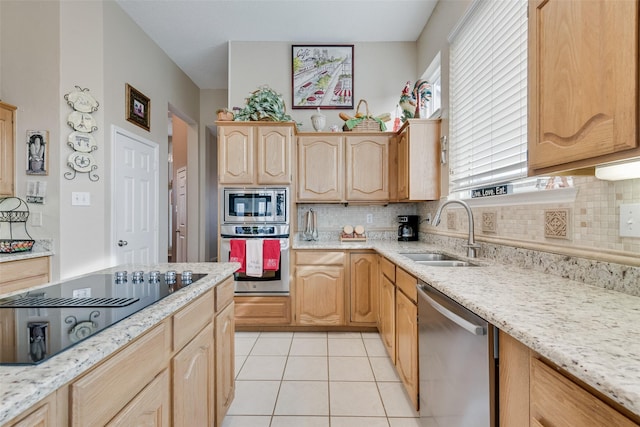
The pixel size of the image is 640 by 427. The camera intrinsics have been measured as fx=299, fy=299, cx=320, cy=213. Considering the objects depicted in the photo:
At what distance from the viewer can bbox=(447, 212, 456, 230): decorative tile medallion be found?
2453mm

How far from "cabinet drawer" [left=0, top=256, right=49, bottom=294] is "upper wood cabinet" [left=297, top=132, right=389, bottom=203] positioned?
2.30 meters

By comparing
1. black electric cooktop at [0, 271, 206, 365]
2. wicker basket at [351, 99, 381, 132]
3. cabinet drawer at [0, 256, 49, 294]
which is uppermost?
wicker basket at [351, 99, 381, 132]

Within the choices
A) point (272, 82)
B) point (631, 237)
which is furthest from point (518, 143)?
point (272, 82)

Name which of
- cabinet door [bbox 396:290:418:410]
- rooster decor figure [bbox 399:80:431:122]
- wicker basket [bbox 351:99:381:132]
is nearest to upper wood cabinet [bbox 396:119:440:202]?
rooster decor figure [bbox 399:80:431:122]

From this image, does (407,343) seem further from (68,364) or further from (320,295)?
(68,364)

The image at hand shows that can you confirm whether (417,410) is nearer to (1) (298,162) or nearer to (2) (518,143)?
(2) (518,143)

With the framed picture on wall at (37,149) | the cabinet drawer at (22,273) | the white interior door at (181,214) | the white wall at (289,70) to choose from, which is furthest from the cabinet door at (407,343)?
the white interior door at (181,214)

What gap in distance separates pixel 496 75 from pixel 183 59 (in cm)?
378

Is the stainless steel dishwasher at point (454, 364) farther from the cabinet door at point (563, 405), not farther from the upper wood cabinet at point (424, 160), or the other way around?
the upper wood cabinet at point (424, 160)

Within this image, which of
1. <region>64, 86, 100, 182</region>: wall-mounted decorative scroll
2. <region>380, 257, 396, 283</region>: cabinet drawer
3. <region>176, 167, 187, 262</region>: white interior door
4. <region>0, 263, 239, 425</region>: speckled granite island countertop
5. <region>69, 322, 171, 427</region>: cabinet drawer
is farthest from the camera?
<region>176, 167, 187, 262</region>: white interior door

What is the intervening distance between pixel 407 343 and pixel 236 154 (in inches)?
88.3

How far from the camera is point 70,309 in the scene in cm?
90

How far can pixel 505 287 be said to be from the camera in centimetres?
117

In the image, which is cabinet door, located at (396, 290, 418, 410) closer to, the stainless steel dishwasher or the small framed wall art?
the stainless steel dishwasher
